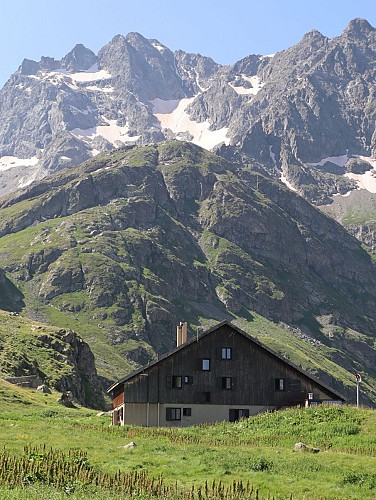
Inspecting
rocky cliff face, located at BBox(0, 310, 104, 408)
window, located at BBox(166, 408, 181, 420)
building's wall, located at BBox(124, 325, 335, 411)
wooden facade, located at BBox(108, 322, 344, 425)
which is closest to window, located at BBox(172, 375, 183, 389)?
wooden facade, located at BBox(108, 322, 344, 425)

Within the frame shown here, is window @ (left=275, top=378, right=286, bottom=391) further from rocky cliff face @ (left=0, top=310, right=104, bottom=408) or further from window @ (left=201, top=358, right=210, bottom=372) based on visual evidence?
rocky cliff face @ (left=0, top=310, right=104, bottom=408)

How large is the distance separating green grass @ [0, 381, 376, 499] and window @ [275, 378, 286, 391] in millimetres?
15227

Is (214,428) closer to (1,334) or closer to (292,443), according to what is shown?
(292,443)

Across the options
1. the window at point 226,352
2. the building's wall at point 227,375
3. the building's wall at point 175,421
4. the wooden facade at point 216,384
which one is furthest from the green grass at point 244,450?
the window at point 226,352

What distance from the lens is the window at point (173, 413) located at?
7081 centimetres

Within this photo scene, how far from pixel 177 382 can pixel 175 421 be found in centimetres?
372

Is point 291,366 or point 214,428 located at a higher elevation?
point 291,366

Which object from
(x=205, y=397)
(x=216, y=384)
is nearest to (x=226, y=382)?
(x=216, y=384)

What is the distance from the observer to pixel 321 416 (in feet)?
169

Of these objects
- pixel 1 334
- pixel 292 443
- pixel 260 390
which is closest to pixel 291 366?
pixel 260 390

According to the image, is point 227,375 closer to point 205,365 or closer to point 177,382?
point 205,365

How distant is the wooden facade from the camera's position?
70.5 metres

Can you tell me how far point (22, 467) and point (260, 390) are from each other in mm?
44701

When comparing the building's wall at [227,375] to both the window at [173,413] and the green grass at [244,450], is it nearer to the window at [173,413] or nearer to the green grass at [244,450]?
the window at [173,413]
